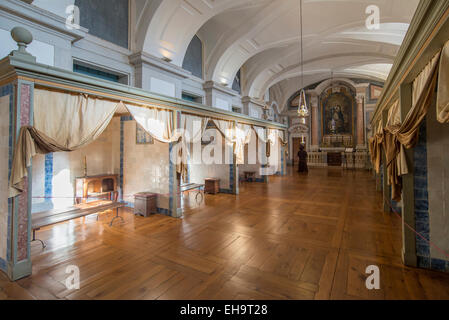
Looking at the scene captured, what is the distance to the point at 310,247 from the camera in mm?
3330

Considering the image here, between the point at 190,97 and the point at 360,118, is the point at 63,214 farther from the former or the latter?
the point at 360,118

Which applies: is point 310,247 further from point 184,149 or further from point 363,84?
point 363,84

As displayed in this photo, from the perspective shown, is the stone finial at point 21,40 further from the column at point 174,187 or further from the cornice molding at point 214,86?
the cornice molding at point 214,86

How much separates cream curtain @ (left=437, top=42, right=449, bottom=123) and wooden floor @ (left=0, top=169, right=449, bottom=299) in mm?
1809

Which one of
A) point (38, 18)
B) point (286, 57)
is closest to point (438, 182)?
point (38, 18)

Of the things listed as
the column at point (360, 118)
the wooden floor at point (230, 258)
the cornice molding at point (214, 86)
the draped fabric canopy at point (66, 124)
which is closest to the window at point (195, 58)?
the cornice molding at point (214, 86)

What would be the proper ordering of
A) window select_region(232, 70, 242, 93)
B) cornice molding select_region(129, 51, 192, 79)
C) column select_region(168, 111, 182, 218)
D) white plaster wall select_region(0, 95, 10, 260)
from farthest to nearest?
window select_region(232, 70, 242, 93) → cornice molding select_region(129, 51, 192, 79) → column select_region(168, 111, 182, 218) → white plaster wall select_region(0, 95, 10, 260)

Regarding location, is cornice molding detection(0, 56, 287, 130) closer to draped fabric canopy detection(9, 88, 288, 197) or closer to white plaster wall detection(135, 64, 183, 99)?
draped fabric canopy detection(9, 88, 288, 197)

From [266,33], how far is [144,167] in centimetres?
813

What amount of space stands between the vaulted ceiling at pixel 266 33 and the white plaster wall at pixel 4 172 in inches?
181

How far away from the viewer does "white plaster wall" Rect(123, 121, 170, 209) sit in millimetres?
5238

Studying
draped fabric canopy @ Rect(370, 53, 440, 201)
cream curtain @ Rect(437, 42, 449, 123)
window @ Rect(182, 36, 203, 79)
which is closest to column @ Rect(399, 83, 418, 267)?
draped fabric canopy @ Rect(370, 53, 440, 201)
